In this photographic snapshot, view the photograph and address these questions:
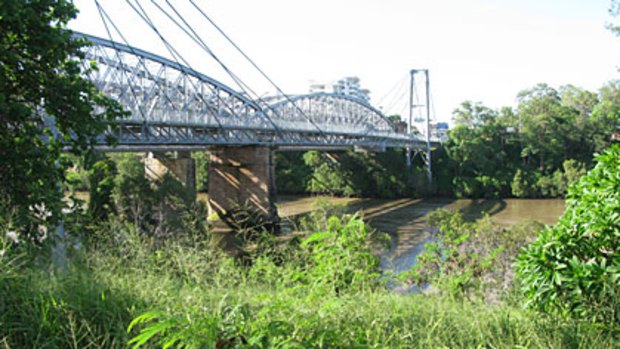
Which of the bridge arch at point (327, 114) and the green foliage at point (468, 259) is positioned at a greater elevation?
the bridge arch at point (327, 114)

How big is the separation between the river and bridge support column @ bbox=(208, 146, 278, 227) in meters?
2.04

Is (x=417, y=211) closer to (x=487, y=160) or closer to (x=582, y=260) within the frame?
(x=487, y=160)

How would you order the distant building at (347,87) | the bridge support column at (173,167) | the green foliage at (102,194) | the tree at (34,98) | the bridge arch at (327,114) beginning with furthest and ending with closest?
the distant building at (347,87) → the bridge arch at (327,114) → the bridge support column at (173,167) → the green foliage at (102,194) → the tree at (34,98)

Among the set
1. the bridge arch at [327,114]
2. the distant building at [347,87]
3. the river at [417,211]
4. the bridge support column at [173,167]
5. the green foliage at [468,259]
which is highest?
the distant building at [347,87]

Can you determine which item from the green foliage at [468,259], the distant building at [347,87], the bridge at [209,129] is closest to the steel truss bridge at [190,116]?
the bridge at [209,129]

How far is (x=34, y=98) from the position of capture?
221 inches

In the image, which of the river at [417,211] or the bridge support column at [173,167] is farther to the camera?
the bridge support column at [173,167]

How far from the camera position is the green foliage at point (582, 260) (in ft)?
11.7

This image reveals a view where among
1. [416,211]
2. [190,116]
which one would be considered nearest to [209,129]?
[190,116]

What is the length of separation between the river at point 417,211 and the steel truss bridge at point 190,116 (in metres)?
4.92

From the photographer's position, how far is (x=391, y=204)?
144ft

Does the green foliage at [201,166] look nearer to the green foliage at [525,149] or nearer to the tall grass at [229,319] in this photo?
the green foliage at [525,149]

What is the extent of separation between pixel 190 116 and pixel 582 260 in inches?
1002

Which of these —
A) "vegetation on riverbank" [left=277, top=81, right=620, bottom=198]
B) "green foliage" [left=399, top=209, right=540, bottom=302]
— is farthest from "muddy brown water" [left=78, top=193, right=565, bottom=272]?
"green foliage" [left=399, top=209, right=540, bottom=302]
